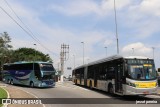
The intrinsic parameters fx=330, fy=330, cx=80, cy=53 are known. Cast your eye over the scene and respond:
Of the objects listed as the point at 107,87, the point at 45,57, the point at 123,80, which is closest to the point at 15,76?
the point at 107,87

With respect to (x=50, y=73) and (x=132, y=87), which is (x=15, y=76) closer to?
(x=50, y=73)

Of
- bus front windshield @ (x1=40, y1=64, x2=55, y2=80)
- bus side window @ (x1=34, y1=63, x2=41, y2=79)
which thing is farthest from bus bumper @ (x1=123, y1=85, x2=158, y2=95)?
bus side window @ (x1=34, y1=63, x2=41, y2=79)

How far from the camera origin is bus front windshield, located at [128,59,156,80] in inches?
856

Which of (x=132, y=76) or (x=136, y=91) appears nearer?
(x=136, y=91)

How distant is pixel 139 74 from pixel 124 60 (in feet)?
4.55

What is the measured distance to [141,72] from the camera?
864 inches

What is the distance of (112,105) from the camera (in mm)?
18234

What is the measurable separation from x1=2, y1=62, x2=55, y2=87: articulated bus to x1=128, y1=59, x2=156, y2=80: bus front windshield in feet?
64.0

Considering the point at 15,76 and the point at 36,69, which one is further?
the point at 15,76

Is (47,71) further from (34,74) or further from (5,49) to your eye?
(5,49)

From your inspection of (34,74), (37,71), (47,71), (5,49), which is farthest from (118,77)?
(5,49)

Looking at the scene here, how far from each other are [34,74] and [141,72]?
21.5 m

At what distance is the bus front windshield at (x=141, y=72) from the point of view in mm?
21750

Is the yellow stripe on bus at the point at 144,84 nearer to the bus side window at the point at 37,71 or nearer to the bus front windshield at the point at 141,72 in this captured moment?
the bus front windshield at the point at 141,72
